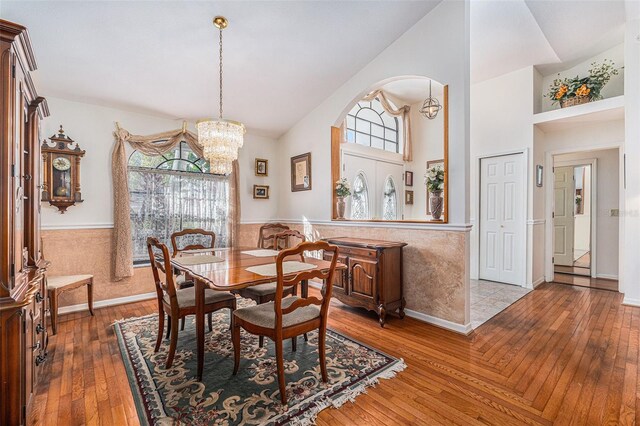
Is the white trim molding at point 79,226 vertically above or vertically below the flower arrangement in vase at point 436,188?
below

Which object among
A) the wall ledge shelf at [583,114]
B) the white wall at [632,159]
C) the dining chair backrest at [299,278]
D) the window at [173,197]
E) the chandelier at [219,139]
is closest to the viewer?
the dining chair backrest at [299,278]

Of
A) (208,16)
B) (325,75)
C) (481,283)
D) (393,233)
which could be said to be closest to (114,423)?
(393,233)

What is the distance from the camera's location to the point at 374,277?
3.08 meters

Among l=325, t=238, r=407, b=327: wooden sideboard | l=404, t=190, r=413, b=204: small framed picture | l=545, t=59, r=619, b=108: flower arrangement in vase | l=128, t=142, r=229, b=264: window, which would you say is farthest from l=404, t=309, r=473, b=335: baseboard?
l=545, t=59, r=619, b=108: flower arrangement in vase

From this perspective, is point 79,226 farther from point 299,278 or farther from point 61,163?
point 299,278

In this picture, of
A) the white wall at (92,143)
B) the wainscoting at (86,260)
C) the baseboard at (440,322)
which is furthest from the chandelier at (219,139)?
the baseboard at (440,322)

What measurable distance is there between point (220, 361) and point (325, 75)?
3.41 m

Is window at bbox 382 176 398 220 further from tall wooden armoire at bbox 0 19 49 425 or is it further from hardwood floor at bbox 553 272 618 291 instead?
tall wooden armoire at bbox 0 19 49 425

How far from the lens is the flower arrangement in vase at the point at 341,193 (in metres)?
4.08

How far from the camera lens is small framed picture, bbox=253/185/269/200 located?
194 inches

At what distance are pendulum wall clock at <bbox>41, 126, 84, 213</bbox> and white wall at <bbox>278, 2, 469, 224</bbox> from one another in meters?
2.89

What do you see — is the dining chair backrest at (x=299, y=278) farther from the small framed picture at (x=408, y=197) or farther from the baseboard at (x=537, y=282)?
the small framed picture at (x=408, y=197)

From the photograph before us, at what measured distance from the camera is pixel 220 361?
7.51 ft

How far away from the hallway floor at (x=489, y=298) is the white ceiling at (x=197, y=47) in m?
3.31
